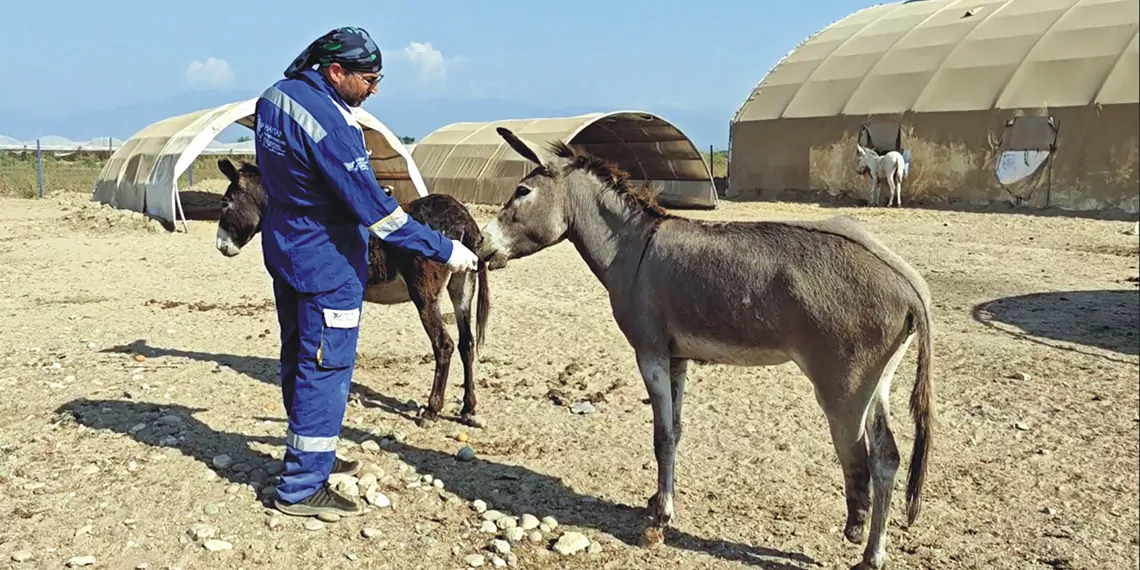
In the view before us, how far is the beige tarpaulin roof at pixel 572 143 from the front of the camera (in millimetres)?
21969

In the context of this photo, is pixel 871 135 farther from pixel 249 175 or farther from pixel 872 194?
pixel 249 175

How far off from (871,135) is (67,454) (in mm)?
23447

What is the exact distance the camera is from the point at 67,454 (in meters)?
5.24

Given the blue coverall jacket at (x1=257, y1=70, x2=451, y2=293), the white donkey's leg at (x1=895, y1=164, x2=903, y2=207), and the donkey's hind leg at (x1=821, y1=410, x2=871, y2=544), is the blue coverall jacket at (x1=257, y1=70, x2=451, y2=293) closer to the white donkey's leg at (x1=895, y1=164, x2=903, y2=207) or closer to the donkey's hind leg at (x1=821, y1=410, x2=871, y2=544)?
the donkey's hind leg at (x1=821, y1=410, x2=871, y2=544)

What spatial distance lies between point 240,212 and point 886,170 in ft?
63.6


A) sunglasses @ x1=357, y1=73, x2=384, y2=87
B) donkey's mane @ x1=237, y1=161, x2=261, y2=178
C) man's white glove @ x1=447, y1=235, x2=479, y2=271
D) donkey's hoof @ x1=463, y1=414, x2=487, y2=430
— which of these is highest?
sunglasses @ x1=357, y1=73, x2=384, y2=87

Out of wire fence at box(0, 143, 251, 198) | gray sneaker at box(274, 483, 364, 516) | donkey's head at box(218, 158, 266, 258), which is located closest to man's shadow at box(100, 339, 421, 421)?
donkey's head at box(218, 158, 266, 258)

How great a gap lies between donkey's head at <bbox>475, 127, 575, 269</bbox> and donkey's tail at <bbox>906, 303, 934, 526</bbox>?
1.92 m

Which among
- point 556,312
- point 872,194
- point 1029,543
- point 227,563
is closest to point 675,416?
point 1029,543

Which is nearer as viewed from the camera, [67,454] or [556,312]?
[67,454]

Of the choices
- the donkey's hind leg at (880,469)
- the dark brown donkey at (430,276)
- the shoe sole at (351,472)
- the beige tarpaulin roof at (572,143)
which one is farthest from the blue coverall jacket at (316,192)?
the beige tarpaulin roof at (572,143)

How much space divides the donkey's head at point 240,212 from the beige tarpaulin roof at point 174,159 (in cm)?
728

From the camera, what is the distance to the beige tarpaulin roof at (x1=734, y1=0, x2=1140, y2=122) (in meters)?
22.2

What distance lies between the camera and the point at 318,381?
455 centimetres
